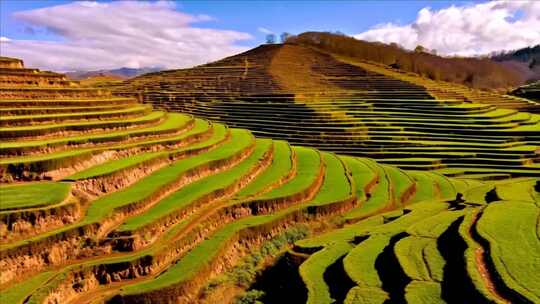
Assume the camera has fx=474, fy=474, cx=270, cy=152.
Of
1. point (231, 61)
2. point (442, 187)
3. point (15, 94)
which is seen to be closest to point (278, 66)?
point (231, 61)

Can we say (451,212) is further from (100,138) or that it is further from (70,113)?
(70,113)

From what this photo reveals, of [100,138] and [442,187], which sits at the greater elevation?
[100,138]

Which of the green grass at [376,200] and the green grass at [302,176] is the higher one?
the green grass at [302,176]

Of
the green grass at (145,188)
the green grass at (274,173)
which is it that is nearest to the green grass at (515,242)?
the green grass at (274,173)

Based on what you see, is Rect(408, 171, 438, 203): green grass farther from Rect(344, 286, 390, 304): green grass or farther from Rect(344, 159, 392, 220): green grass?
Rect(344, 286, 390, 304): green grass

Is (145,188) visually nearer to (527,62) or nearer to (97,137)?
(97,137)

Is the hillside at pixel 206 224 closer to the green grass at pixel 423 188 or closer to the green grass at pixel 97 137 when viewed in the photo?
the green grass at pixel 97 137
